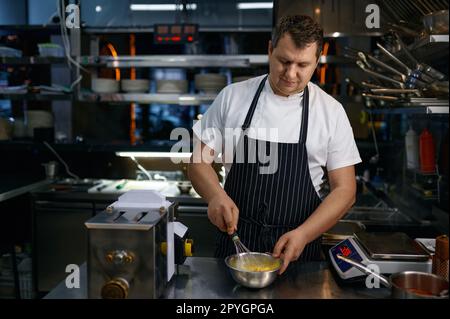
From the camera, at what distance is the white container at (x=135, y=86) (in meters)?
3.91

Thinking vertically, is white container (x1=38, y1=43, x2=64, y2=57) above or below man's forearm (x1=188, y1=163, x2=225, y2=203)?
above

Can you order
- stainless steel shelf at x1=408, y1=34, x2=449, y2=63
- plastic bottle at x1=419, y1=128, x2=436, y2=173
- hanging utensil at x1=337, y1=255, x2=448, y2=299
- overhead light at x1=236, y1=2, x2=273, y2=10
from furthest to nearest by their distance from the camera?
overhead light at x1=236, y1=2, x2=273, y2=10 → plastic bottle at x1=419, y1=128, x2=436, y2=173 → stainless steel shelf at x1=408, y1=34, x2=449, y2=63 → hanging utensil at x1=337, y1=255, x2=448, y2=299

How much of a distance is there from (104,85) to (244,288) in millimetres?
2782

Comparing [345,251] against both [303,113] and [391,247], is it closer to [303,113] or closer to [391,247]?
[391,247]

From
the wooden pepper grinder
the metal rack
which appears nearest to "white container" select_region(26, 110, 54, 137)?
the metal rack

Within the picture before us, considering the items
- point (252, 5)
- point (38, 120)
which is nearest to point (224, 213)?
point (38, 120)

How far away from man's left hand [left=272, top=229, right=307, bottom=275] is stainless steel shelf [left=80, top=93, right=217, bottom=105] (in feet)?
7.54

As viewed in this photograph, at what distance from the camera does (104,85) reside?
12.8 feet

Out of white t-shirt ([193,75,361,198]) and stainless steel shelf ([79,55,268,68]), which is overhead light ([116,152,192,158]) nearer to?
stainless steel shelf ([79,55,268,68])

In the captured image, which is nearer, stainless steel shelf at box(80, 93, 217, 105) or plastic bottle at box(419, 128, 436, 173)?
plastic bottle at box(419, 128, 436, 173)

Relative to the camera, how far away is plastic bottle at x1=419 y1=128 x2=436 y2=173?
2.95m

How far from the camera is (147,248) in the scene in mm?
1415

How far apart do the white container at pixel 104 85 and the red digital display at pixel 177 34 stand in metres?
0.55
